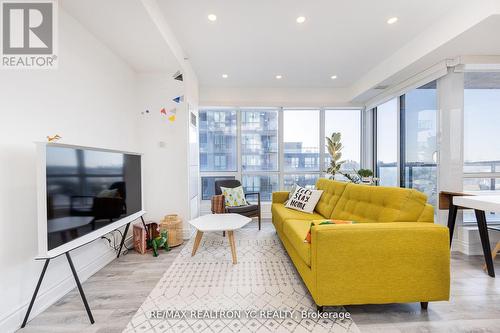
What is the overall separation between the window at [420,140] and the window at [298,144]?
5.29 ft

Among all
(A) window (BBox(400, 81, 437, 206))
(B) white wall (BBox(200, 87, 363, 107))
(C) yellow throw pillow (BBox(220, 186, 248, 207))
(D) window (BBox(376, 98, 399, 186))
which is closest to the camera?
(A) window (BBox(400, 81, 437, 206))

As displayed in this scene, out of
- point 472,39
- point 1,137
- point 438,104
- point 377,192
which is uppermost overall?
point 472,39

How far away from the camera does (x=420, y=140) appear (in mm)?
3256

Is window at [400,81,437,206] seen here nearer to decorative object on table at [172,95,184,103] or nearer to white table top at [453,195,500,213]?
white table top at [453,195,500,213]

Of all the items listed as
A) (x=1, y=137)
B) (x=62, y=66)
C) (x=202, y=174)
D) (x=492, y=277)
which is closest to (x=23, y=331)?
(x=1, y=137)

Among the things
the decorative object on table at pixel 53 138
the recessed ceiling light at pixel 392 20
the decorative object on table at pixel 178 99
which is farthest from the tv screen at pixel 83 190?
the recessed ceiling light at pixel 392 20

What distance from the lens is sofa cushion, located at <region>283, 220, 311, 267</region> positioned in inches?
63.8

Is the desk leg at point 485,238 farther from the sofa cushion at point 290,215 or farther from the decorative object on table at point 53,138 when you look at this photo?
the decorative object on table at point 53,138

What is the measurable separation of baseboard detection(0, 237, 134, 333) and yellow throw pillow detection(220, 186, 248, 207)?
1700mm

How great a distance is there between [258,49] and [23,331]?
11.7 feet

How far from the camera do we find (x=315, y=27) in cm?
245

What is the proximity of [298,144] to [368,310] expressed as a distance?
3.44 metres

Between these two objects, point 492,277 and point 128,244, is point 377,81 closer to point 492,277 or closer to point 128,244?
point 492,277

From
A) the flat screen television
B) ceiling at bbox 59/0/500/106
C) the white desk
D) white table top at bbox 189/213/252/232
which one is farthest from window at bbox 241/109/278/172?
the white desk
